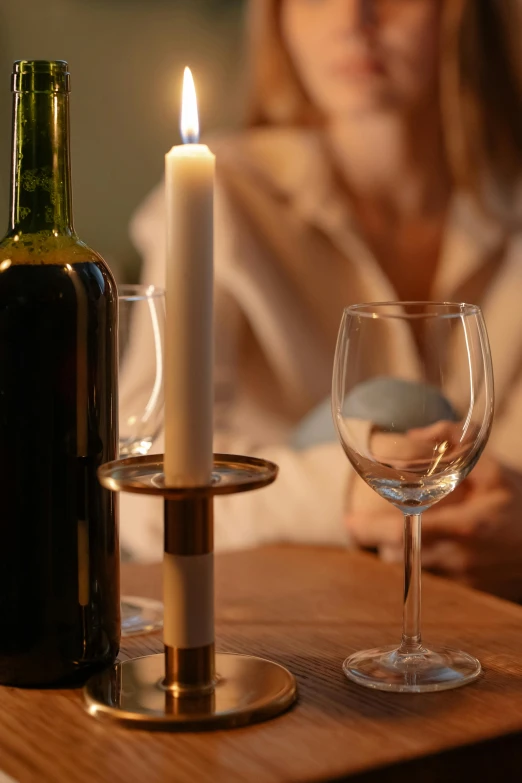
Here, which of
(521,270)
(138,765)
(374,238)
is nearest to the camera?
(138,765)

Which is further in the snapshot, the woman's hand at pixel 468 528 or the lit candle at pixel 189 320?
the woman's hand at pixel 468 528

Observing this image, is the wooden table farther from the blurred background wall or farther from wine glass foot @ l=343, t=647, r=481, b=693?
the blurred background wall

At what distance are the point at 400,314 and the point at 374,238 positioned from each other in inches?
43.1

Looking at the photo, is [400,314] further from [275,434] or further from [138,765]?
[275,434]

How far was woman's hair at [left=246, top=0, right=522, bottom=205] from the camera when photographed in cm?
153

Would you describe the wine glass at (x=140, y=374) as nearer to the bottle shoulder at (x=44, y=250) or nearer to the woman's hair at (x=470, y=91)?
the bottle shoulder at (x=44, y=250)

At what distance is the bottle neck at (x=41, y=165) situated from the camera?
47cm

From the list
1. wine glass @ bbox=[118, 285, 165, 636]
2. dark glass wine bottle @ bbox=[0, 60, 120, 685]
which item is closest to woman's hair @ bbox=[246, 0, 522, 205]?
wine glass @ bbox=[118, 285, 165, 636]

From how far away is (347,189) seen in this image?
155 cm

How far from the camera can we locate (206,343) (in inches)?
17.0

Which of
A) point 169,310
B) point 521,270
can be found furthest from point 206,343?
point 521,270

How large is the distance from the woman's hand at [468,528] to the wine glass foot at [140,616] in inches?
10.8

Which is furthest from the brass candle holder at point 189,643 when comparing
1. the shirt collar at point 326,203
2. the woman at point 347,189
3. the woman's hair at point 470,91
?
the woman's hair at point 470,91

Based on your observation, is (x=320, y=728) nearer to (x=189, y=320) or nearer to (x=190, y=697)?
(x=190, y=697)
